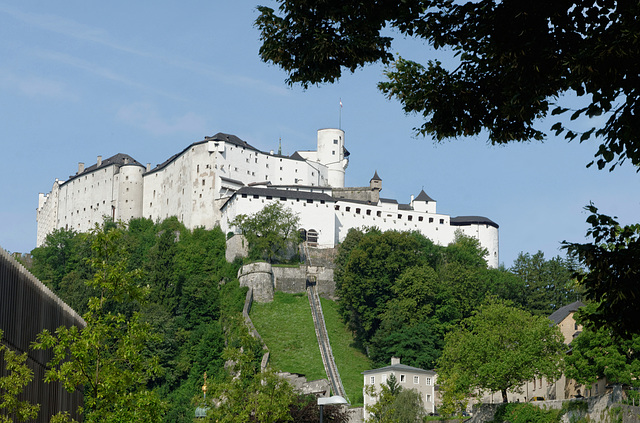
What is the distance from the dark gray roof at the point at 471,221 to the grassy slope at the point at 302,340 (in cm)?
3123

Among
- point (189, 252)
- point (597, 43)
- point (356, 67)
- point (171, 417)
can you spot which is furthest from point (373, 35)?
point (189, 252)

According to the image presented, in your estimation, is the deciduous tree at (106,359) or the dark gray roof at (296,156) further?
the dark gray roof at (296,156)

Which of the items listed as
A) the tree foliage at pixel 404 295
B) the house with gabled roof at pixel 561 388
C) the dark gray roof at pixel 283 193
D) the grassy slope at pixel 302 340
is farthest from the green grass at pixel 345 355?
the dark gray roof at pixel 283 193

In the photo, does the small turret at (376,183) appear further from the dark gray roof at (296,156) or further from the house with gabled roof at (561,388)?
A: the house with gabled roof at (561,388)

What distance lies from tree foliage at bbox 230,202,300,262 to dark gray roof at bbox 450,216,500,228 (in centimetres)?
2769

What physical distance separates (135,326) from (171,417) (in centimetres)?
5933

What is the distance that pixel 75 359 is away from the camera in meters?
18.9

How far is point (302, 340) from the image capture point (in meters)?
89.1

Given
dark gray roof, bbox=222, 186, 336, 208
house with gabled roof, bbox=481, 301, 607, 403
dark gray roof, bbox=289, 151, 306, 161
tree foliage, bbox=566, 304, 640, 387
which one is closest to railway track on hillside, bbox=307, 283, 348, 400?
house with gabled roof, bbox=481, 301, 607, 403

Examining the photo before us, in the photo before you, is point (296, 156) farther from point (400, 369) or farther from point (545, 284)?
point (400, 369)

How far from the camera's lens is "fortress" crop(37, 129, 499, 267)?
116188mm

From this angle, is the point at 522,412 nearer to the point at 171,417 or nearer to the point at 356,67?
the point at 171,417

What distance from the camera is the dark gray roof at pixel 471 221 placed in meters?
125

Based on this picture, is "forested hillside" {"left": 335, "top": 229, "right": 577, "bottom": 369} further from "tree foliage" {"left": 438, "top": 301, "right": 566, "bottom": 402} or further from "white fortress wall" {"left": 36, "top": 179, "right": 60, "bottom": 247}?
"white fortress wall" {"left": 36, "top": 179, "right": 60, "bottom": 247}
